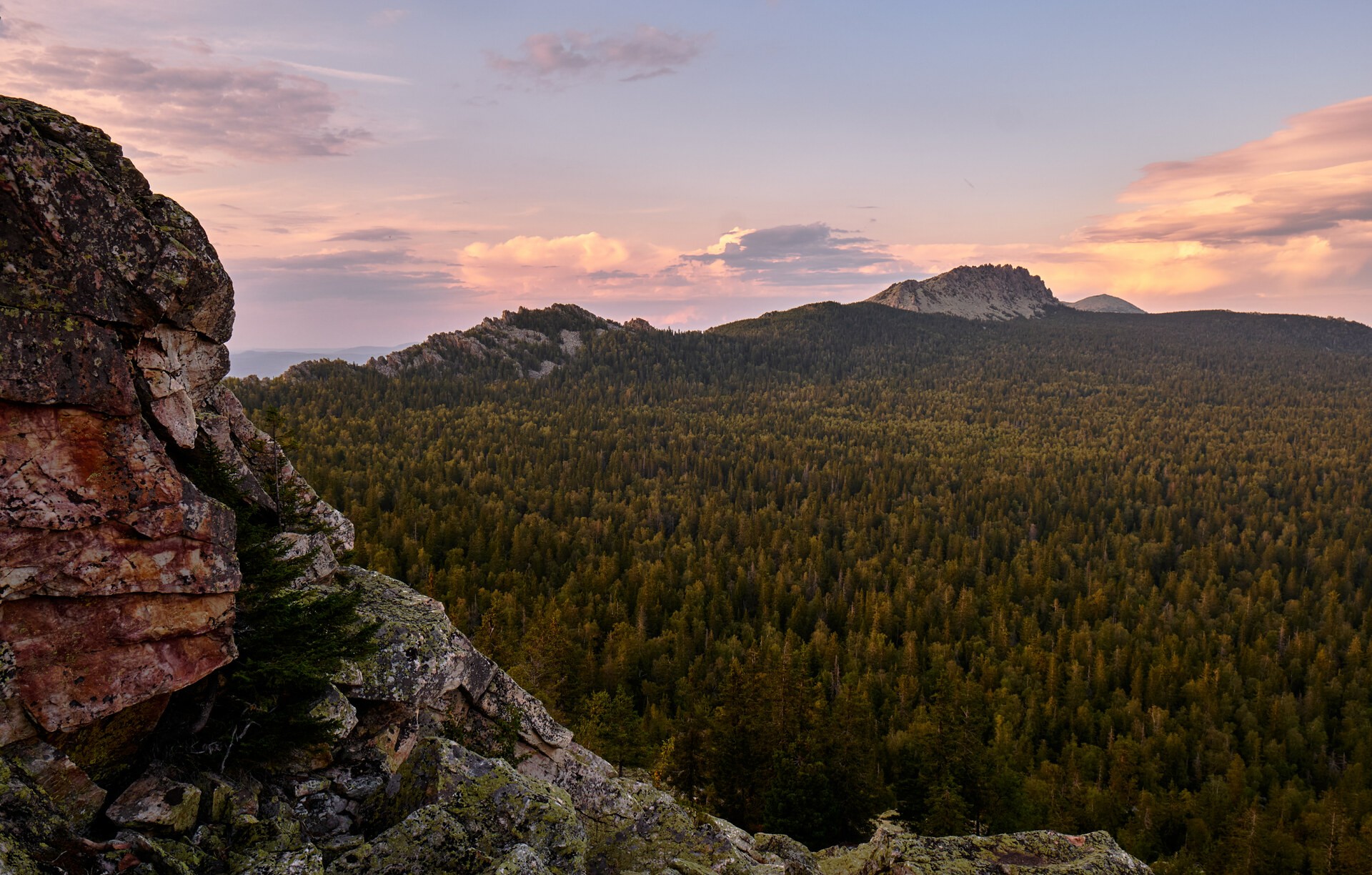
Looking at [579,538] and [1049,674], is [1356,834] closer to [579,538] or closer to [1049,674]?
[1049,674]

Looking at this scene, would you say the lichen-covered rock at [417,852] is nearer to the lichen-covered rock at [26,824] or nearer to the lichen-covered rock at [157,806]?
the lichen-covered rock at [157,806]

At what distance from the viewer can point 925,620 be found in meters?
98.3

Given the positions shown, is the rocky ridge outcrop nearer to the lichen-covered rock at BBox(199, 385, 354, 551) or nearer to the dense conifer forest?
the lichen-covered rock at BBox(199, 385, 354, 551)

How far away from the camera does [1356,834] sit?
55062 mm

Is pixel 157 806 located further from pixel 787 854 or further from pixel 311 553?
pixel 787 854

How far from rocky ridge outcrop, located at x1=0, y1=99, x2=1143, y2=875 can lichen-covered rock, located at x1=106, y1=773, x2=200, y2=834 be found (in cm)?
4

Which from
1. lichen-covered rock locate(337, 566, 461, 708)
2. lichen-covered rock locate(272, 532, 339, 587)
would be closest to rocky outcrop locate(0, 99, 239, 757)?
lichen-covered rock locate(337, 566, 461, 708)

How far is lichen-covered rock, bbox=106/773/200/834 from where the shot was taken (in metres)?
12.7

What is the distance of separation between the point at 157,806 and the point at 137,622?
11.7 ft

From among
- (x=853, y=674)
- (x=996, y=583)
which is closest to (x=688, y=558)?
(x=853, y=674)

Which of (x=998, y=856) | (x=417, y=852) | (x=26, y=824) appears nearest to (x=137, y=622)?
(x=26, y=824)

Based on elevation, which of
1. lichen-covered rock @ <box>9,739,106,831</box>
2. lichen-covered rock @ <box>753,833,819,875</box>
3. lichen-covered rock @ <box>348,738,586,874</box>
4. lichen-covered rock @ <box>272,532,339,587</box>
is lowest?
lichen-covered rock @ <box>753,833,819,875</box>

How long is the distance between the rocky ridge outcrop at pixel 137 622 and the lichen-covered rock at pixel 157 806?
4 cm

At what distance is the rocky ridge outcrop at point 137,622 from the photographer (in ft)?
40.6
